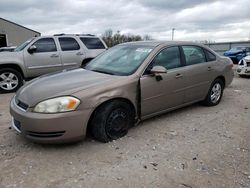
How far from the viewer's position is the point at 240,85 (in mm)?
8344

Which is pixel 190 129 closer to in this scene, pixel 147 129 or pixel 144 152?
pixel 147 129

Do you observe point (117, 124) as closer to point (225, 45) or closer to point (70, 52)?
point (70, 52)

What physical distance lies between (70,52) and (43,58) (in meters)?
0.91

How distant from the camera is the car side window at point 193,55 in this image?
4.85 meters

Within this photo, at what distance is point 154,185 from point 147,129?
1.60 meters

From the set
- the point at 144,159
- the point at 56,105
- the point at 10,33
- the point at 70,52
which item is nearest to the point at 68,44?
the point at 70,52

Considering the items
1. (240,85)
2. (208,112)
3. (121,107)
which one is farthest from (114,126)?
(240,85)

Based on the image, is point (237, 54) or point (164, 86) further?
point (237, 54)

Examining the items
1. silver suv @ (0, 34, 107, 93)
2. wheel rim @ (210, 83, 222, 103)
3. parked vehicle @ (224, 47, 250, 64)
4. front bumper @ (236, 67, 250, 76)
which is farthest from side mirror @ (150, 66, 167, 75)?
parked vehicle @ (224, 47, 250, 64)

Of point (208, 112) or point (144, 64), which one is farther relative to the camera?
point (208, 112)

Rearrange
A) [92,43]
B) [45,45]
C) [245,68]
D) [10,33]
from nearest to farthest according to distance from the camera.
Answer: [45,45]
[92,43]
[245,68]
[10,33]

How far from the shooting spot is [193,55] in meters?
5.04

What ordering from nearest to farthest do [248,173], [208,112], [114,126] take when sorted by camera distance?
[248,173] → [114,126] → [208,112]

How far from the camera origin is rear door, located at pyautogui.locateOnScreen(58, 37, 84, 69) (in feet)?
26.8
